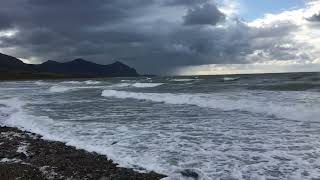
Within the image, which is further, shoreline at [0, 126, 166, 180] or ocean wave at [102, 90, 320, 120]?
ocean wave at [102, 90, 320, 120]

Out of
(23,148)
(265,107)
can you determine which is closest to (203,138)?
(23,148)

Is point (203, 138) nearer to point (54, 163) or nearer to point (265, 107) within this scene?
point (54, 163)

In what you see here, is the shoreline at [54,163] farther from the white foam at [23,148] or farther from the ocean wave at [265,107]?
the ocean wave at [265,107]

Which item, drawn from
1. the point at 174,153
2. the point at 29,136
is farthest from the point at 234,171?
the point at 29,136

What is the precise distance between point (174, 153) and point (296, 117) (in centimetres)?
969

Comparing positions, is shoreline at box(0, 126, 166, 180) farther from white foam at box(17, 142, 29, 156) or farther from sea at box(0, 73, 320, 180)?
sea at box(0, 73, 320, 180)

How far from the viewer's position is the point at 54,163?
11.5m

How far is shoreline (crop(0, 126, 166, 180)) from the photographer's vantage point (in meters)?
10.2

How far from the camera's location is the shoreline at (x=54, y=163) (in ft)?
33.3

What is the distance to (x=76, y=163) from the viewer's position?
11.5 m

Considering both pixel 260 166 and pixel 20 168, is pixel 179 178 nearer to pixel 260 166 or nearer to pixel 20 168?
pixel 260 166

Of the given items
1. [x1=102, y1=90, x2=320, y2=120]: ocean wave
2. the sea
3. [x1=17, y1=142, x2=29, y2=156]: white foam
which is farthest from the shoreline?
[x1=102, y1=90, x2=320, y2=120]: ocean wave

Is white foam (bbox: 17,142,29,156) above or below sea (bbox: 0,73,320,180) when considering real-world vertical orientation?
below

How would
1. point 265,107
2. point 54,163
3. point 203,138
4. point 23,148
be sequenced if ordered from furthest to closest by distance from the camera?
point 265,107, point 203,138, point 23,148, point 54,163
